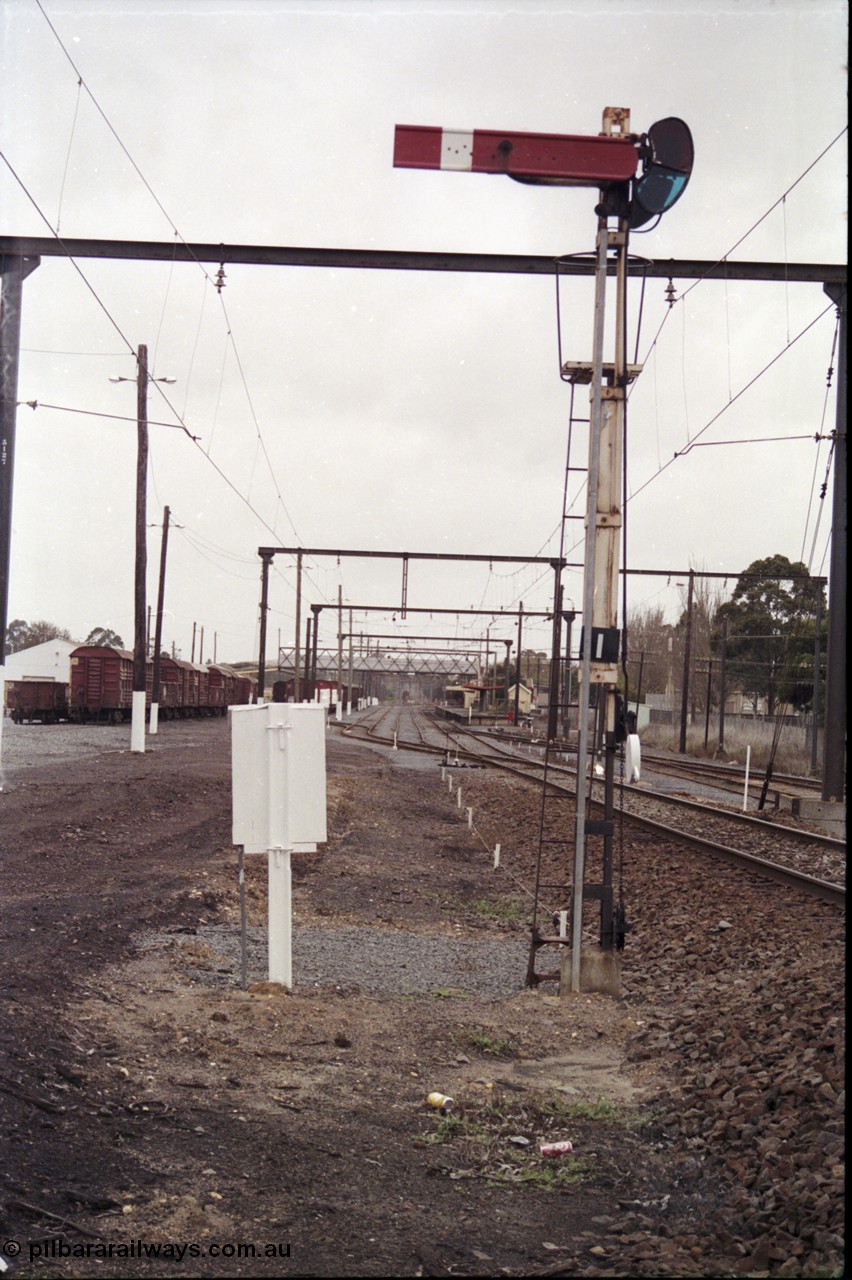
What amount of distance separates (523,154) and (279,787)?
417 cm

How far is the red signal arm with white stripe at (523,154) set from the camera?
653 cm

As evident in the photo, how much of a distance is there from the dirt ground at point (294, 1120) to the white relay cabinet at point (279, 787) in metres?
0.79

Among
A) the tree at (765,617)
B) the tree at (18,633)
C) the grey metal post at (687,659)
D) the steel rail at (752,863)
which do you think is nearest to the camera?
the steel rail at (752,863)

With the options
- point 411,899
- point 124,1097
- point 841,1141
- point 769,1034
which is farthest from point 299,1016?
point 411,899

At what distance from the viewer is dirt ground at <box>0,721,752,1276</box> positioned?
13.1 feet

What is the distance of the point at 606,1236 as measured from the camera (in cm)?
427

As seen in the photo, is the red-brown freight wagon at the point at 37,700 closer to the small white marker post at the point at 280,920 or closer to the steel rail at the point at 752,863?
the steel rail at the point at 752,863

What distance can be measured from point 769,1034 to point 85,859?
8.18 metres

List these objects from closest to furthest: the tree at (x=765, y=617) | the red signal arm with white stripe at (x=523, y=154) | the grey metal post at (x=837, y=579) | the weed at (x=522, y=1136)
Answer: the weed at (x=522, y=1136), the red signal arm with white stripe at (x=523, y=154), the grey metal post at (x=837, y=579), the tree at (x=765, y=617)

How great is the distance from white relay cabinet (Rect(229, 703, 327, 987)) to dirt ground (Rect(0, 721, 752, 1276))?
79 centimetres

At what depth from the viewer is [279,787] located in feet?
23.9

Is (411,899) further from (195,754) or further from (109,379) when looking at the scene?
(109,379)

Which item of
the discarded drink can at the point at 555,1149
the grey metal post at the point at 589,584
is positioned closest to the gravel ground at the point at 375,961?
the grey metal post at the point at 589,584

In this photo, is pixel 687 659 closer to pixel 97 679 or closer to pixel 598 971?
pixel 97 679
